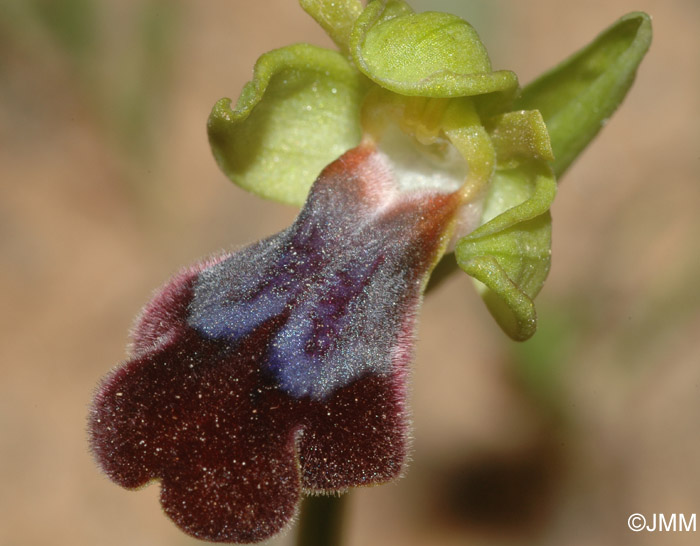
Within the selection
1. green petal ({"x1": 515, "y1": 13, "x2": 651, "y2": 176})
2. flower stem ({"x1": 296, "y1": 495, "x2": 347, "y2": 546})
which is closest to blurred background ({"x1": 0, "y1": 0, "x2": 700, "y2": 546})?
flower stem ({"x1": 296, "y1": 495, "x2": 347, "y2": 546})

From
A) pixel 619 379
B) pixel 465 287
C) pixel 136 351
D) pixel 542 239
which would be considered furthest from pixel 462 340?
pixel 136 351

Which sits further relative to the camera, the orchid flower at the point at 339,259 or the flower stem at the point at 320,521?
the flower stem at the point at 320,521

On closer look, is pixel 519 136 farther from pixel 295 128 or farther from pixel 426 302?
pixel 426 302

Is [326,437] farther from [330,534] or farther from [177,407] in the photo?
[330,534]

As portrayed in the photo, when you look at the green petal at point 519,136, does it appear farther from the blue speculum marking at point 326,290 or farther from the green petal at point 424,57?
the blue speculum marking at point 326,290

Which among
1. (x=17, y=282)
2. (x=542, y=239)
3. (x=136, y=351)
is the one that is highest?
(x=542, y=239)

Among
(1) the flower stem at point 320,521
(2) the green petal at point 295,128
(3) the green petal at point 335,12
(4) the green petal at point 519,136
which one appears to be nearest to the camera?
(4) the green petal at point 519,136

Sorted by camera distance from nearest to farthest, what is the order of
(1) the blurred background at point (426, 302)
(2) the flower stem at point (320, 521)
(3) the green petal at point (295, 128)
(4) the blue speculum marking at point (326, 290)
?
(4) the blue speculum marking at point (326, 290), (3) the green petal at point (295, 128), (2) the flower stem at point (320, 521), (1) the blurred background at point (426, 302)

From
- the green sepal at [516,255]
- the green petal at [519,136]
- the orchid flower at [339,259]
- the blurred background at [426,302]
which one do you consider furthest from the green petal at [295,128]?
the blurred background at [426,302]
